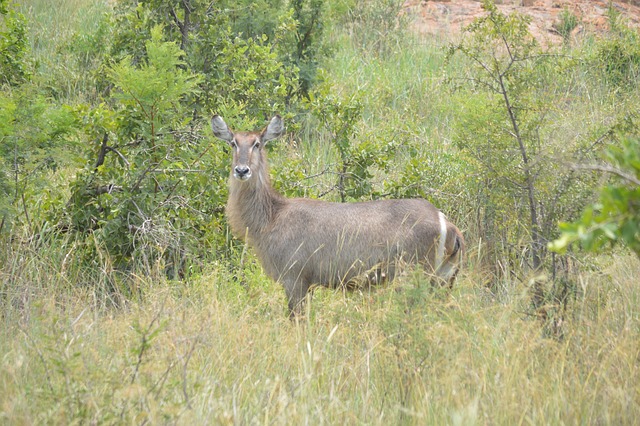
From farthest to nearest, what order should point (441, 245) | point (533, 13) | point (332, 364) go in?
point (533, 13) < point (441, 245) < point (332, 364)

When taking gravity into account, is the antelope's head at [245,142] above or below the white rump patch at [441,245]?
above

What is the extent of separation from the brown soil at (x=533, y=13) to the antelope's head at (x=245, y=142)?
24.2 feet

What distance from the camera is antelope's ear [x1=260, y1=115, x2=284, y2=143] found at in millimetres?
6400

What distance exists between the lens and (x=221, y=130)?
A: 637 cm

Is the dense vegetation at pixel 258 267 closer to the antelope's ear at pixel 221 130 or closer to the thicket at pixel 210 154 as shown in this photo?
the thicket at pixel 210 154

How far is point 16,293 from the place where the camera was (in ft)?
17.4

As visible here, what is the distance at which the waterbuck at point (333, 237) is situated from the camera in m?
5.85

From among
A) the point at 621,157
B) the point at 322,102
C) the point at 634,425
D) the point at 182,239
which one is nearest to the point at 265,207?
the point at 182,239

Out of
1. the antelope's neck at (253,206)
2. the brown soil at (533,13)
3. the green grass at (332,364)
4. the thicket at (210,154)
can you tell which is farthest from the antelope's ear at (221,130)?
the brown soil at (533,13)

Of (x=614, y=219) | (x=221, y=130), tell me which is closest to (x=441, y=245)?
(x=221, y=130)

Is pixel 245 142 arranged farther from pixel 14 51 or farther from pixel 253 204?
pixel 14 51

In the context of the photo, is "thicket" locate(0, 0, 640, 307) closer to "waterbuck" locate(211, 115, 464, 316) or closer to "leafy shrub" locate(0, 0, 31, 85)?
"leafy shrub" locate(0, 0, 31, 85)

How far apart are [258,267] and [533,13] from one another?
956cm

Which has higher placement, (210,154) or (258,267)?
(210,154)
